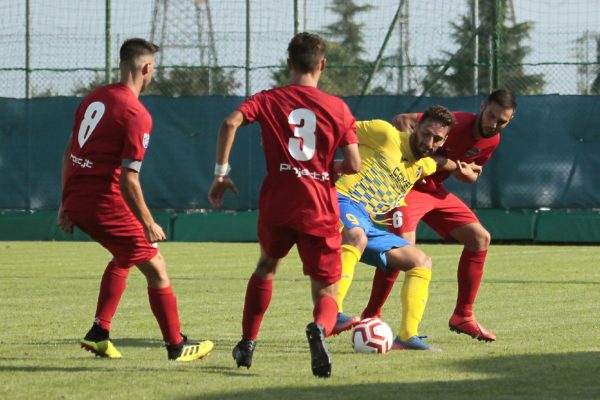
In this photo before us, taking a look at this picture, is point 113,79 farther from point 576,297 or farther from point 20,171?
point 576,297

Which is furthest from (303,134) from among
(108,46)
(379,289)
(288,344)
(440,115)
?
(108,46)

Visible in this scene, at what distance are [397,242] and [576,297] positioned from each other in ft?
11.6

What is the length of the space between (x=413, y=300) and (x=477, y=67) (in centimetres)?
1363

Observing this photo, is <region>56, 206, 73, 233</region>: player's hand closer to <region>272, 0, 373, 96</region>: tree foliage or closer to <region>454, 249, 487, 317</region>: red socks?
<region>454, 249, 487, 317</region>: red socks

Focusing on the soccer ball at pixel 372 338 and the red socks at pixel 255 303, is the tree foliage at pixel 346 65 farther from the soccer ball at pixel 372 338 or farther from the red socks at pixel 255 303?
the red socks at pixel 255 303

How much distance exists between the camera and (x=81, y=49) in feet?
73.7

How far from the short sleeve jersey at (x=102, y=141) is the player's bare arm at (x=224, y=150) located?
601 mm

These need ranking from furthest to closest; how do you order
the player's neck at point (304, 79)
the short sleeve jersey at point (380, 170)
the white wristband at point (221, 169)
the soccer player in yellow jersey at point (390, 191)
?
the short sleeve jersey at point (380, 170) < the soccer player in yellow jersey at point (390, 191) < the player's neck at point (304, 79) < the white wristband at point (221, 169)

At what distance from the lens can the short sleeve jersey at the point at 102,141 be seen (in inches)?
281

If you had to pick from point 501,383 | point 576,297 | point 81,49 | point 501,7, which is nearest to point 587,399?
point 501,383

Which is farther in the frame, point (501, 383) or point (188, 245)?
point (188, 245)

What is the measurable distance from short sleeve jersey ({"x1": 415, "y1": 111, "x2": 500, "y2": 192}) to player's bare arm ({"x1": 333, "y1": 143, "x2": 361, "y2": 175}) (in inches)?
102

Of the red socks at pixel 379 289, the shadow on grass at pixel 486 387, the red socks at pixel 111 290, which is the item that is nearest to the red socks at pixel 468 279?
the red socks at pixel 379 289

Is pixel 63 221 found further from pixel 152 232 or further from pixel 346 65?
pixel 346 65
